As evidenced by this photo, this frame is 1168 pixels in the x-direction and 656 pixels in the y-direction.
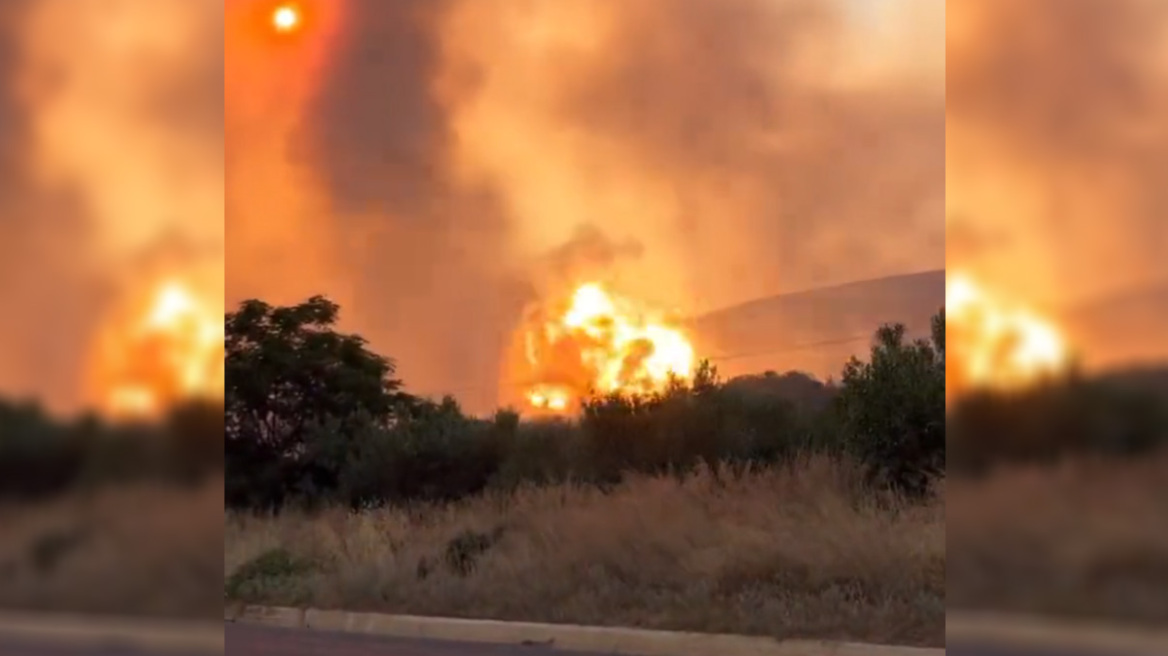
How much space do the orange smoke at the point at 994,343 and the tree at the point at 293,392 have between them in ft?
55.0

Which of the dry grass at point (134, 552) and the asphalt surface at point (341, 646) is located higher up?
the dry grass at point (134, 552)

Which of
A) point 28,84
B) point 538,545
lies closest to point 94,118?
point 28,84

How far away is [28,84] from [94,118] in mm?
238

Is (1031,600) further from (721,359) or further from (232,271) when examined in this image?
(232,271)

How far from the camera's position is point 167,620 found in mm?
2658

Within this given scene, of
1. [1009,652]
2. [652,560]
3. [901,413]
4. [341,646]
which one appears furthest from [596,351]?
[1009,652]

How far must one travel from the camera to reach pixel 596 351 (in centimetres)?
1709

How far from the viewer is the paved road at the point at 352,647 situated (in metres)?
9.29

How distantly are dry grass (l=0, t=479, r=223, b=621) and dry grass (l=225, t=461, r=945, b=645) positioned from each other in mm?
6186

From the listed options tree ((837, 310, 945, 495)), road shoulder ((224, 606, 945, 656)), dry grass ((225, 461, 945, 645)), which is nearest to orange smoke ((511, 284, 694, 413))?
dry grass ((225, 461, 945, 645))

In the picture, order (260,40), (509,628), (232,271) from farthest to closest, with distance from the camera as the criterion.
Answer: (232,271), (260,40), (509,628)

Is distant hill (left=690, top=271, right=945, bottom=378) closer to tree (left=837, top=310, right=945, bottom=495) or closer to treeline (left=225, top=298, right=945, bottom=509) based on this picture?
treeline (left=225, top=298, right=945, bottom=509)

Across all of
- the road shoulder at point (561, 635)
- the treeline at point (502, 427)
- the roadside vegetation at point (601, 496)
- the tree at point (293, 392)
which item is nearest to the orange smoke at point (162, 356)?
the roadside vegetation at point (601, 496)

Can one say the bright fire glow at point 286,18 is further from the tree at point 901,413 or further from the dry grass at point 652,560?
the tree at point 901,413
